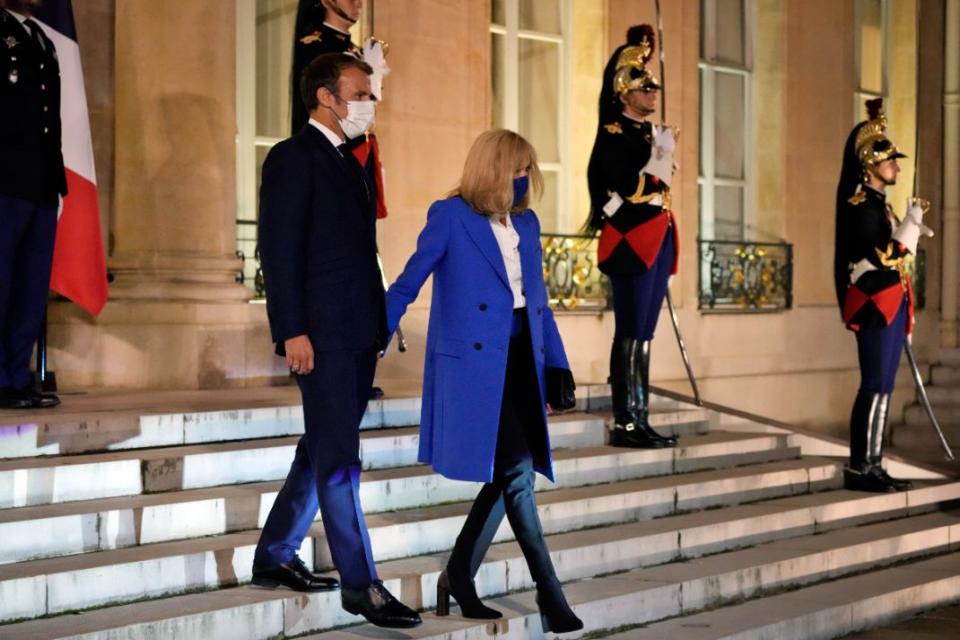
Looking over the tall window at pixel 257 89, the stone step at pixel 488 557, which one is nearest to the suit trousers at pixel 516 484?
the stone step at pixel 488 557

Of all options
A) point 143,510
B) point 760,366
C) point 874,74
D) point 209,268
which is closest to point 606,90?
point 209,268

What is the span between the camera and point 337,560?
543cm

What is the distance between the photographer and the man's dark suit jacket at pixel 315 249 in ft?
17.5

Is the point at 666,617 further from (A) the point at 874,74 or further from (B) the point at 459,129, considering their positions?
(A) the point at 874,74

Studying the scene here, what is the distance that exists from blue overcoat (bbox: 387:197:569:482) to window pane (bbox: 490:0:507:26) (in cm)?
693

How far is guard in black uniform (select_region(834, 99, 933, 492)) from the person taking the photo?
9.14m

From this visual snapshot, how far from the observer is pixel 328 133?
5504mm

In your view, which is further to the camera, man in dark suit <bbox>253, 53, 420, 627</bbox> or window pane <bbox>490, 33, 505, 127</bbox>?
window pane <bbox>490, 33, 505, 127</bbox>

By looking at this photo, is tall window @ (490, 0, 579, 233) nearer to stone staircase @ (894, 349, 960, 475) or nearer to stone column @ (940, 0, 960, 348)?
stone staircase @ (894, 349, 960, 475)

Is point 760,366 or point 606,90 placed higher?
point 606,90

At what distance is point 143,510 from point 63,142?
8.90 ft

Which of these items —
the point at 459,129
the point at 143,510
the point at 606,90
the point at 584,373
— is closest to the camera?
the point at 143,510

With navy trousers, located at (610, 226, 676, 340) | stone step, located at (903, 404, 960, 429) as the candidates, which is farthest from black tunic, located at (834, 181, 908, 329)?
stone step, located at (903, 404, 960, 429)

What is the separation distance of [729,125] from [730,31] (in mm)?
818
